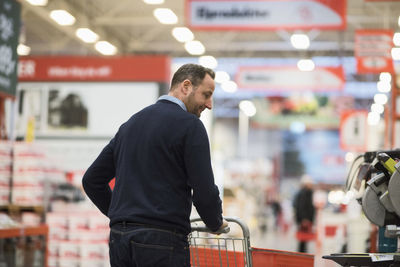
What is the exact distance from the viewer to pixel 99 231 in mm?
9812

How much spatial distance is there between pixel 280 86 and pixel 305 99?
43.8ft

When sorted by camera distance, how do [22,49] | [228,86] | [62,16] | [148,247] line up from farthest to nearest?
[228,86]
[22,49]
[62,16]
[148,247]

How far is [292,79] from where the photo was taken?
579 inches

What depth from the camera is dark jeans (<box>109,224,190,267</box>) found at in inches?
106

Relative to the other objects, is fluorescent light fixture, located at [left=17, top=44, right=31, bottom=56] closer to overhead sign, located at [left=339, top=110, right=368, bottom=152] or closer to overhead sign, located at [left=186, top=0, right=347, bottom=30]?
overhead sign, located at [left=339, top=110, right=368, bottom=152]

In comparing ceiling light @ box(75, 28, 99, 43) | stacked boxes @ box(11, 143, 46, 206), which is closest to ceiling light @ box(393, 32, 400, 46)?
ceiling light @ box(75, 28, 99, 43)

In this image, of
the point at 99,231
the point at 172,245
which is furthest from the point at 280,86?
the point at 172,245

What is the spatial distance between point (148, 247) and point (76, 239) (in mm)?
7323

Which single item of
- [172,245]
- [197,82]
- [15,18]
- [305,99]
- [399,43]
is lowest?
[172,245]

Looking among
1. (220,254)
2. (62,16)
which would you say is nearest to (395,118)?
(220,254)

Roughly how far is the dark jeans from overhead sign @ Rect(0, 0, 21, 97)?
5.48 meters

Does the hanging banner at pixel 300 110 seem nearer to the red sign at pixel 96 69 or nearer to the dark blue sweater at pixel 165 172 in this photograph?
the red sign at pixel 96 69

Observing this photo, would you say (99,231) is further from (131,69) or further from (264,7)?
(264,7)

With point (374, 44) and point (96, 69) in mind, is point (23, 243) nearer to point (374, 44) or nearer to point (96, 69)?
point (96, 69)
